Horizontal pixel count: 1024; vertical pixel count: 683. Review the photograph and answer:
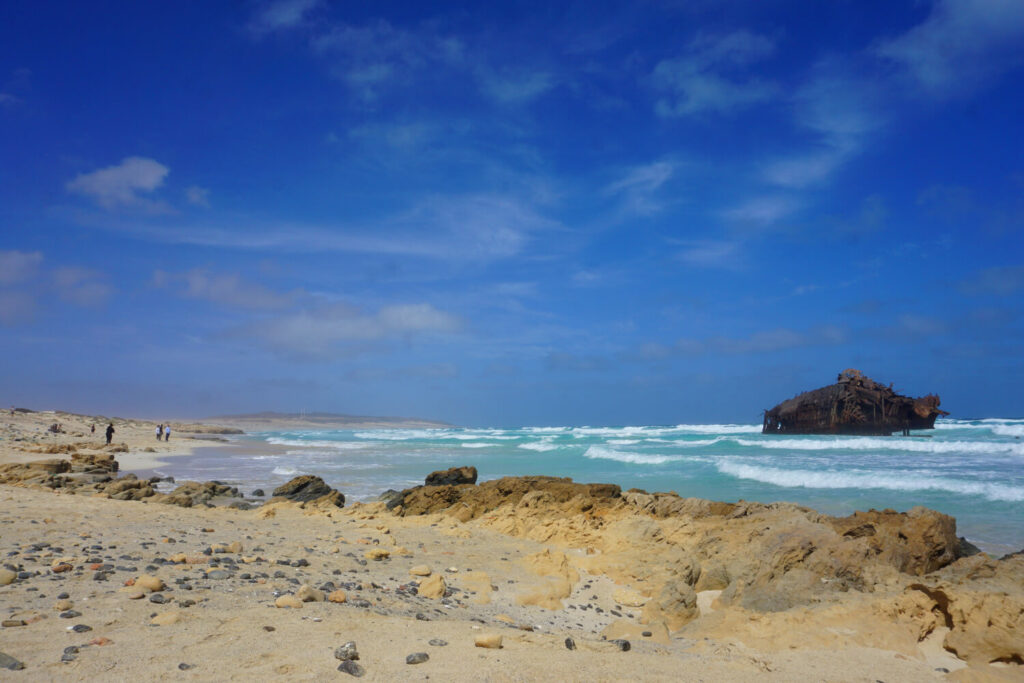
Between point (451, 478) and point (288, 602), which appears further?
point (451, 478)

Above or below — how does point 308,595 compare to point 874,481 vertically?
above

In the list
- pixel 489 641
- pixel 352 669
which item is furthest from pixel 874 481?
pixel 352 669

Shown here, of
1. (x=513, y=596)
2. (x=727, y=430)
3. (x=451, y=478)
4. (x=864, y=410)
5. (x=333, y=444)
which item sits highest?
(x=864, y=410)

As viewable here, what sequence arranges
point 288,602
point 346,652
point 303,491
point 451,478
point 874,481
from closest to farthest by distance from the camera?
point 346,652 → point 288,602 → point 451,478 → point 303,491 → point 874,481

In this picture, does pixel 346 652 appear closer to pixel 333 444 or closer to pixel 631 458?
pixel 631 458

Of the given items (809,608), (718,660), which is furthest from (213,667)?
(809,608)

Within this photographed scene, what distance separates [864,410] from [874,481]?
3401cm

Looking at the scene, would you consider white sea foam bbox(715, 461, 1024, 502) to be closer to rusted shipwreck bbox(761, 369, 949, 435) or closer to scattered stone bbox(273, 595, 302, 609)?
scattered stone bbox(273, 595, 302, 609)

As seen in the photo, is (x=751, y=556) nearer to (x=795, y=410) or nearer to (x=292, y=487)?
(x=292, y=487)

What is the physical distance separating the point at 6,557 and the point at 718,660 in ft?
19.8

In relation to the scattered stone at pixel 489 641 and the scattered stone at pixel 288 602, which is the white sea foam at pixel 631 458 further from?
the scattered stone at pixel 489 641

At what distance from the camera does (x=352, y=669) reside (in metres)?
3.21

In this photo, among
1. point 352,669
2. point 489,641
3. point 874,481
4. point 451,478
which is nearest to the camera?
point 352,669

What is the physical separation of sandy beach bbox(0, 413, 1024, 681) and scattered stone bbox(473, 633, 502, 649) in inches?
0.5
